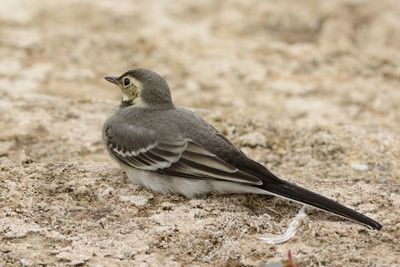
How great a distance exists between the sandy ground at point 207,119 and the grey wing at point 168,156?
0.23 meters

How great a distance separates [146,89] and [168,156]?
89 cm

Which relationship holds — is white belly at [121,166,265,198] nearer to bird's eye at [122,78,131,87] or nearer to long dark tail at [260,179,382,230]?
long dark tail at [260,179,382,230]

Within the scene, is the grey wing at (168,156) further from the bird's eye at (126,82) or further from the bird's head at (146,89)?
the bird's eye at (126,82)

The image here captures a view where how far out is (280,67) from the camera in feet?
39.7

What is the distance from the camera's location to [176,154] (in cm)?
705

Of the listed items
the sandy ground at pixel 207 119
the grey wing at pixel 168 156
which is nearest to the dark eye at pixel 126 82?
the grey wing at pixel 168 156

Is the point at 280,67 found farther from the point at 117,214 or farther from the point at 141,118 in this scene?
the point at 117,214

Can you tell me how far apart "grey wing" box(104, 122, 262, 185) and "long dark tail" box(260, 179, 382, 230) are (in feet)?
0.55

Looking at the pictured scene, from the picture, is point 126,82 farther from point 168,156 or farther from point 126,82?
point 168,156

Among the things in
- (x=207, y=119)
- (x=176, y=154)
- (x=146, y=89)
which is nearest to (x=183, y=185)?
(x=176, y=154)

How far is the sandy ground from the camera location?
6148 mm

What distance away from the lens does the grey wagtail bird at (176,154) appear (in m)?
6.61

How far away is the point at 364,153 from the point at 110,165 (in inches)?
105

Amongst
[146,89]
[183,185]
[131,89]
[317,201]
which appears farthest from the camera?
[131,89]
